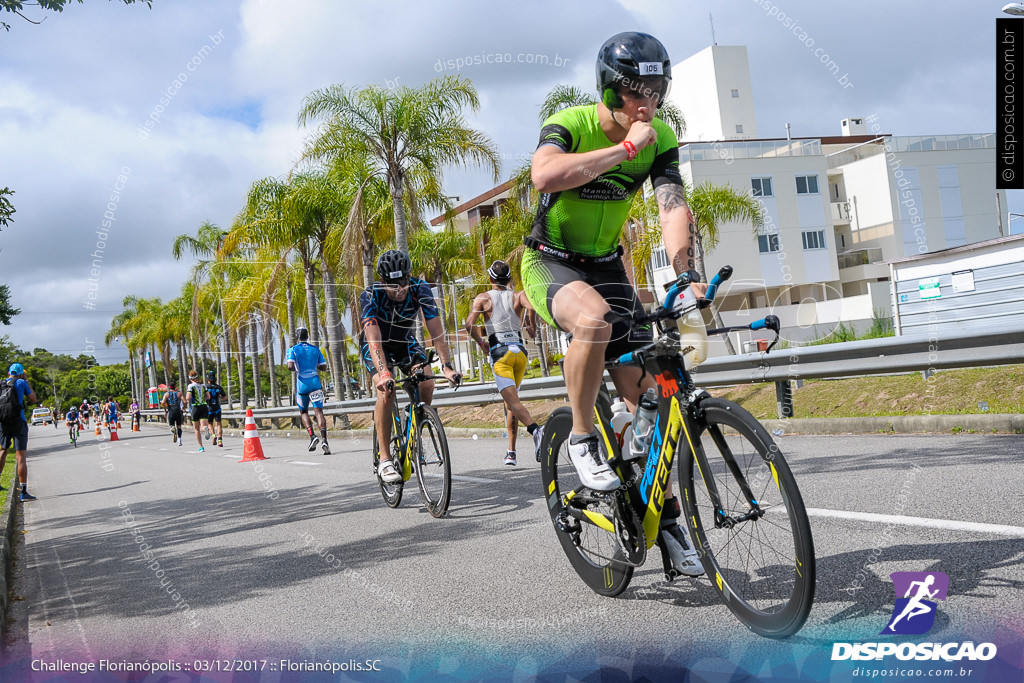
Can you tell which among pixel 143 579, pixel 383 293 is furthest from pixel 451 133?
pixel 143 579

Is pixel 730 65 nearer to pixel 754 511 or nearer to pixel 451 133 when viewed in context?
pixel 451 133

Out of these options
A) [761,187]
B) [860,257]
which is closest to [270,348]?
[761,187]

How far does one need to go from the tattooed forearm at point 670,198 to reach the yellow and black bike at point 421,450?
310 cm

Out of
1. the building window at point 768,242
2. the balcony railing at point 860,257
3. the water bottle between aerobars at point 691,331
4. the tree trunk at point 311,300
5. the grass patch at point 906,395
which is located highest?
the building window at point 768,242

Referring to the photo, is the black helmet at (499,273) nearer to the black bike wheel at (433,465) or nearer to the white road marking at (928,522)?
the black bike wheel at (433,465)

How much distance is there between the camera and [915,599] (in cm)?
300

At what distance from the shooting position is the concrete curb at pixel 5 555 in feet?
14.7

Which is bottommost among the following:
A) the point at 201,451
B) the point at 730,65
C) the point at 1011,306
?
the point at 201,451

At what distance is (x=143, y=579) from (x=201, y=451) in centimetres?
1550

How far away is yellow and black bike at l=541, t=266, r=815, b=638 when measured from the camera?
2572 mm

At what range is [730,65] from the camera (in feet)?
199

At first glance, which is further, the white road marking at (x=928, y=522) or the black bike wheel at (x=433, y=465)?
the black bike wheel at (x=433, y=465)

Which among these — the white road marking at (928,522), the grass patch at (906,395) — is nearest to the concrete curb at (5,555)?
the white road marking at (928,522)

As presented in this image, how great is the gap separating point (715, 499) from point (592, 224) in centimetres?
133
